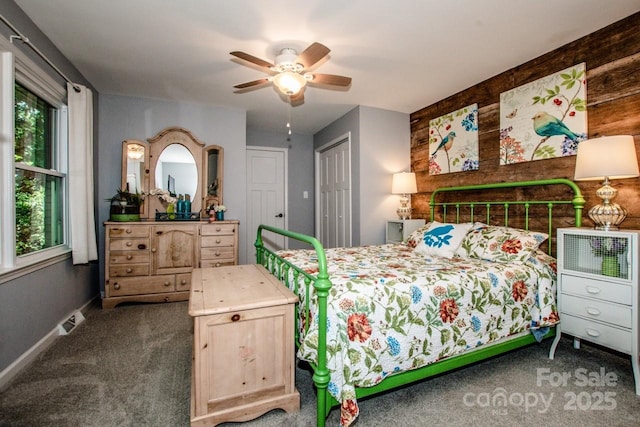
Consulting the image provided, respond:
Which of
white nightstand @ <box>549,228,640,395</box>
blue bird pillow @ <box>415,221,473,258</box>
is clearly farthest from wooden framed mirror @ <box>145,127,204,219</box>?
white nightstand @ <box>549,228,640,395</box>

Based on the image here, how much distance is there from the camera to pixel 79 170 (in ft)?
8.86

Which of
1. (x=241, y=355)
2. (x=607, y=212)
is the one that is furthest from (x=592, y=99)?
(x=241, y=355)

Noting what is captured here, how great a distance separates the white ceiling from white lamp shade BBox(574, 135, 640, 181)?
897mm

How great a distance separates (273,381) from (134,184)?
2967 millimetres

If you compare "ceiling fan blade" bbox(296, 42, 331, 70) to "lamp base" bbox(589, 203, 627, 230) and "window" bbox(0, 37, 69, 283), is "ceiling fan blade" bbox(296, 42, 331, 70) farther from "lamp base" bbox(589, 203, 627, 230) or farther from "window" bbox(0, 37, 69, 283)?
"lamp base" bbox(589, 203, 627, 230)

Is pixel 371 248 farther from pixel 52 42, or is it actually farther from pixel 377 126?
pixel 52 42

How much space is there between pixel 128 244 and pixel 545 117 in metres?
4.07

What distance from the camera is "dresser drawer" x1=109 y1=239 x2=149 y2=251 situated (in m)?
3.14

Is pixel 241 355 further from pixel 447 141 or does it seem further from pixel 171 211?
pixel 447 141

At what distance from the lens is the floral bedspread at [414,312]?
1.45 metres

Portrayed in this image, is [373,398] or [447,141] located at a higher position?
[447,141]

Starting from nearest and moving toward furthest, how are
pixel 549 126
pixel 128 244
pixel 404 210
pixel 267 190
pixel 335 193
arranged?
pixel 549 126 → pixel 128 244 → pixel 404 210 → pixel 335 193 → pixel 267 190

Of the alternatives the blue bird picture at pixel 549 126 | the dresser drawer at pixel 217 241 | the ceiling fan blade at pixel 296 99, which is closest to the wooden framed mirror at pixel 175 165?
the dresser drawer at pixel 217 241

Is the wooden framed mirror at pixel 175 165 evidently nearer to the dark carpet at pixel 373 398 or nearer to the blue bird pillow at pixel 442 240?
the dark carpet at pixel 373 398
